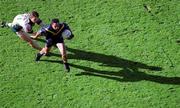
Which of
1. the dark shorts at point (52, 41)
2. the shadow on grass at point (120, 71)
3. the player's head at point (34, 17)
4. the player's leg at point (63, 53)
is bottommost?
the shadow on grass at point (120, 71)

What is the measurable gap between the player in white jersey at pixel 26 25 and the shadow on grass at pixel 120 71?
1.05m

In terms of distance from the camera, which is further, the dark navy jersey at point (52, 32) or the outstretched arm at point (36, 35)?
the outstretched arm at point (36, 35)

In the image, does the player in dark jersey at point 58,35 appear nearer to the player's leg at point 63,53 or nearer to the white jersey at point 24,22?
the player's leg at point 63,53

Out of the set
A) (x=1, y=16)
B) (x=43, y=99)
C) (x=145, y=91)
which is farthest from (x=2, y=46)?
(x=145, y=91)

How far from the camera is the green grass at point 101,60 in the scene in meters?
13.5

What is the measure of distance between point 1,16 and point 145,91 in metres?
6.22

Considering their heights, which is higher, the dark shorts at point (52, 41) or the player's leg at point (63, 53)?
the dark shorts at point (52, 41)

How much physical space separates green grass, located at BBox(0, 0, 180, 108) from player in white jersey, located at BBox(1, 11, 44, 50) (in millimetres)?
468

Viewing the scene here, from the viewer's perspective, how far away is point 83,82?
46.0ft

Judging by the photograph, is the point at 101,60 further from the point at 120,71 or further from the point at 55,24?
the point at 55,24

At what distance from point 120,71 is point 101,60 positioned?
0.81 m

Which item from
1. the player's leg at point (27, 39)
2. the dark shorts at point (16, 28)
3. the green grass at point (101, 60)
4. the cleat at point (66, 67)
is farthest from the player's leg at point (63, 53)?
the dark shorts at point (16, 28)

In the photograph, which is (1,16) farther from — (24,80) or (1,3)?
(24,80)

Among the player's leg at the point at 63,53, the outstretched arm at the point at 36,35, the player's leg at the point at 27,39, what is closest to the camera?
the player's leg at the point at 63,53
